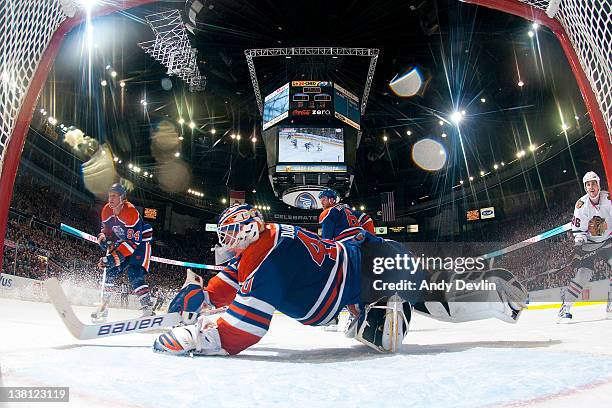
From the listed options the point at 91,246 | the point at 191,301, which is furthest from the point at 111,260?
Answer: the point at 91,246

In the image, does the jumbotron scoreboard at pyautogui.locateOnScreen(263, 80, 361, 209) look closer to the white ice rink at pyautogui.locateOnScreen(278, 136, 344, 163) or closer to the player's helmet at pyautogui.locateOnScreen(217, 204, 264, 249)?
the white ice rink at pyautogui.locateOnScreen(278, 136, 344, 163)

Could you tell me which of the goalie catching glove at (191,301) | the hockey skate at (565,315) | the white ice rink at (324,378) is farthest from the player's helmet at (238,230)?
the hockey skate at (565,315)

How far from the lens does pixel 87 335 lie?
2.04 metres

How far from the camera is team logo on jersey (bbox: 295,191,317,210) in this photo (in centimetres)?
1115

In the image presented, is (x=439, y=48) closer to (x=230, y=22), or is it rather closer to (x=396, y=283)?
(x=230, y=22)

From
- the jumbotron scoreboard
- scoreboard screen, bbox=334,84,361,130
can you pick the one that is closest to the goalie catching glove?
the jumbotron scoreboard

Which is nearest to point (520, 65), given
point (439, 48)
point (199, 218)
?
point (439, 48)

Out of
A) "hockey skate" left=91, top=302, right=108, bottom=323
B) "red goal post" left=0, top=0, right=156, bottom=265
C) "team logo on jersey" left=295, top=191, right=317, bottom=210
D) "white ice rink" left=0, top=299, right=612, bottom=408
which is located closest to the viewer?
"white ice rink" left=0, top=299, right=612, bottom=408

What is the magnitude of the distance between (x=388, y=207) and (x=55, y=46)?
2111 cm

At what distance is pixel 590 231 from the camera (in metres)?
4.60

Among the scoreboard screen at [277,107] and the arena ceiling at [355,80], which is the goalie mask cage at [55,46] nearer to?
the arena ceiling at [355,80]

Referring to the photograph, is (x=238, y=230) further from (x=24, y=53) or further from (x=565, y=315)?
(x=565, y=315)

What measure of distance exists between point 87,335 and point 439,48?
35.2ft

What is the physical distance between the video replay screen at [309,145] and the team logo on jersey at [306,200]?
1.38m
